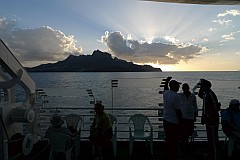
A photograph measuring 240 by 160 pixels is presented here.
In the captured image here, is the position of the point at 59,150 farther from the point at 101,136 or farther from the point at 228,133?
the point at 228,133

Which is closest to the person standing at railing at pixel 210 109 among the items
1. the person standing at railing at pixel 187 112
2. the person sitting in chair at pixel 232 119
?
the person sitting in chair at pixel 232 119

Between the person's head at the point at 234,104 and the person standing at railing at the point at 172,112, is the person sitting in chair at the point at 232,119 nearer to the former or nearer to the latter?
the person's head at the point at 234,104

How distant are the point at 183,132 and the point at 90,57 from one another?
48.0 m

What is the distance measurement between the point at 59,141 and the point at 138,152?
→ 182cm

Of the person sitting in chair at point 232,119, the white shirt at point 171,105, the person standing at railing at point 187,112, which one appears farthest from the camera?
the person standing at railing at point 187,112

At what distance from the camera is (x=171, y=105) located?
15.5ft

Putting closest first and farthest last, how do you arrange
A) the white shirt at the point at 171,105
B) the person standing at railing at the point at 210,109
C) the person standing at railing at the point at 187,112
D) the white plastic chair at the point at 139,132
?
the white shirt at the point at 171,105 → the person standing at railing at the point at 210,109 → the person standing at railing at the point at 187,112 → the white plastic chair at the point at 139,132

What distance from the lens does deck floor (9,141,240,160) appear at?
5711mm

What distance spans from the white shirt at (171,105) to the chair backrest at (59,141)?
4.92ft

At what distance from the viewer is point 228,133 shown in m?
5.21

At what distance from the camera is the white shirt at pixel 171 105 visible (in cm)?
471

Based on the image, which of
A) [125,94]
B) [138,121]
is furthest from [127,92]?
[138,121]

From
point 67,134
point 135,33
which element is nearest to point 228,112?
point 67,134

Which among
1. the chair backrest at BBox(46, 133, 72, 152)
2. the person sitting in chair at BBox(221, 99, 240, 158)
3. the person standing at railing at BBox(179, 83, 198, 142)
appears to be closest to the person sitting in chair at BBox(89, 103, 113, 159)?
the chair backrest at BBox(46, 133, 72, 152)
